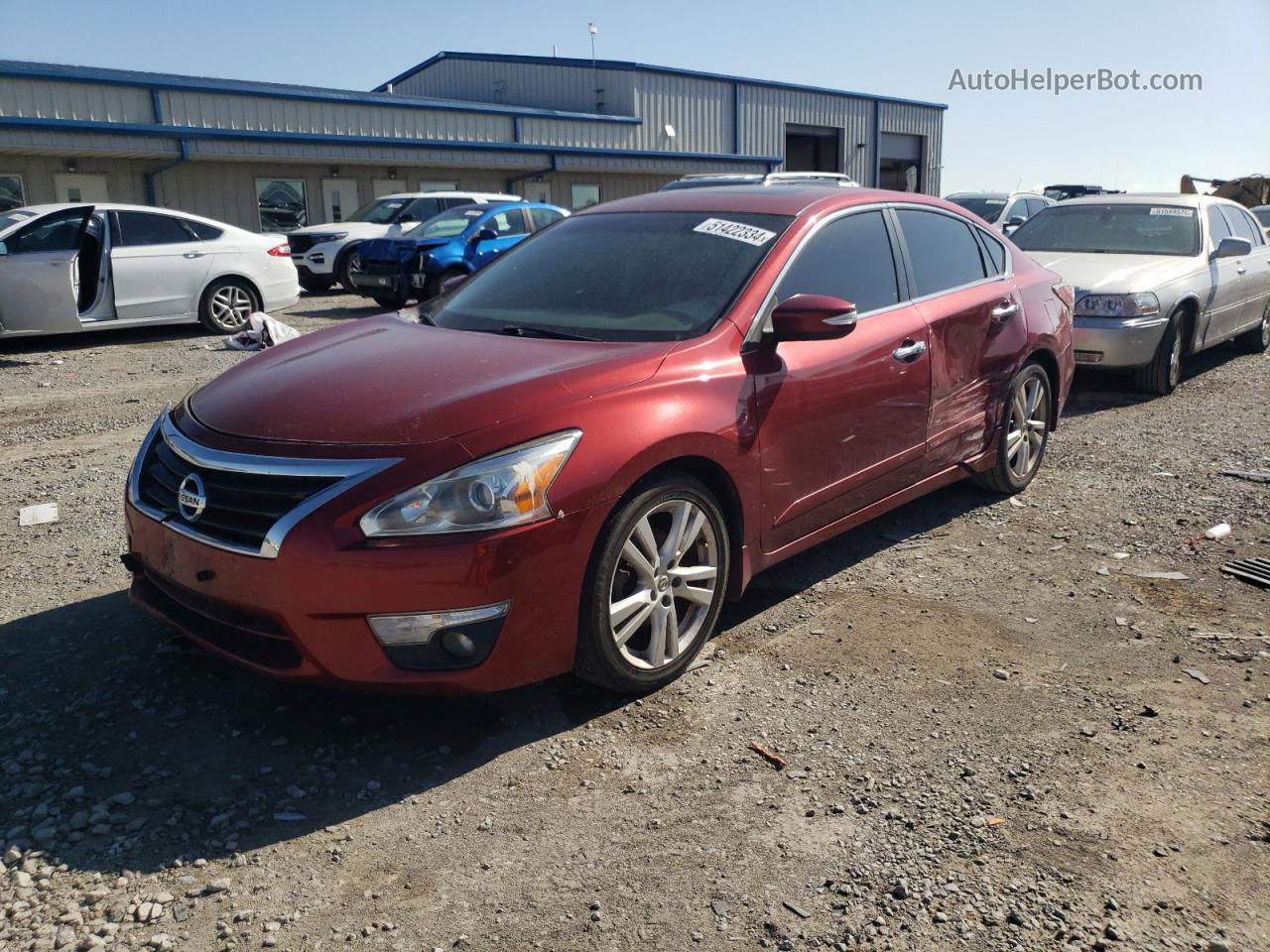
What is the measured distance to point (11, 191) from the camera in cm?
1927

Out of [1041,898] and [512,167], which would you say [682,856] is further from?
[512,167]

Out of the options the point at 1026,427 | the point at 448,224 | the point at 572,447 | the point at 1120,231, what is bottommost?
the point at 1026,427

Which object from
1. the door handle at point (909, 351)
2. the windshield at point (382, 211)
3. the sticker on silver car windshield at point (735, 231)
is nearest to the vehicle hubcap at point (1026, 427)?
the door handle at point (909, 351)

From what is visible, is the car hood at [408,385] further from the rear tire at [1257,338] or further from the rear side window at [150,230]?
the rear tire at [1257,338]

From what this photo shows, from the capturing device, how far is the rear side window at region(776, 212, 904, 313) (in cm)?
429

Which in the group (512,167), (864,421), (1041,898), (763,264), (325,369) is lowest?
(1041,898)

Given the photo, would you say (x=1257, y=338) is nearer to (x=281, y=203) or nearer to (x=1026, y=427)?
(x=1026, y=427)

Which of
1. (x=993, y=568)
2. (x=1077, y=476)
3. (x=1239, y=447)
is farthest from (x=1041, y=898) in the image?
(x=1239, y=447)

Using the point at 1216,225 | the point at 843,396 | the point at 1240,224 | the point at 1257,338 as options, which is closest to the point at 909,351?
the point at 843,396

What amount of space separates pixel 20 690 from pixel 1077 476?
222 inches

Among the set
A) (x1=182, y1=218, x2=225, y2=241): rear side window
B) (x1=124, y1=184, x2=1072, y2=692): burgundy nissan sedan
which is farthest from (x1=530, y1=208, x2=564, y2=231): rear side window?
(x1=124, y1=184, x2=1072, y2=692): burgundy nissan sedan

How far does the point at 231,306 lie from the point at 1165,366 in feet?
33.1

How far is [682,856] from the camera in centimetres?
283

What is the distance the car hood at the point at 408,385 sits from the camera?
3238mm
